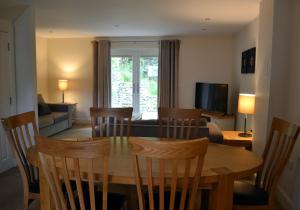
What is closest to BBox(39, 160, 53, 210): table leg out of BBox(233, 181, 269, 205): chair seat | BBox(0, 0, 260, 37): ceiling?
BBox(233, 181, 269, 205): chair seat

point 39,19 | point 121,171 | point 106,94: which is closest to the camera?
point 121,171

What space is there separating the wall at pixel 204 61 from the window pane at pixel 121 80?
1403mm

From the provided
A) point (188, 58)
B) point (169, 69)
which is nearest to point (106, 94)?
point (169, 69)

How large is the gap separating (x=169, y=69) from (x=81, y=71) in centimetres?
245

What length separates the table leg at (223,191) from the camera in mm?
1672

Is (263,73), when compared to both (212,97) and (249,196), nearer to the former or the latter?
(249,196)

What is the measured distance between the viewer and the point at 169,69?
6816mm

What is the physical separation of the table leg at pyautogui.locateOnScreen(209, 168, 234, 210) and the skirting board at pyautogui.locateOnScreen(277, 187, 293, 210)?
1343 millimetres

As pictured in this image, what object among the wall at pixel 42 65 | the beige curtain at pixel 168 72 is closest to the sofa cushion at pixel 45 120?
the wall at pixel 42 65

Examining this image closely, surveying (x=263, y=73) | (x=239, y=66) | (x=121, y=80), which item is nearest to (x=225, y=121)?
(x=239, y=66)

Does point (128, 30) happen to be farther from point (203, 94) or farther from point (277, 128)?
point (277, 128)

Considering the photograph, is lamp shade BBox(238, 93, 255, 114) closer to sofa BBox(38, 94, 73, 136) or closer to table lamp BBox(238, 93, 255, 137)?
table lamp BBox(238, 93, 255, 137)

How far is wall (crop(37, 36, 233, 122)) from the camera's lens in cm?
682

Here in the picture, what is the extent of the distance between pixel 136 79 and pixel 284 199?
16.6 feet
